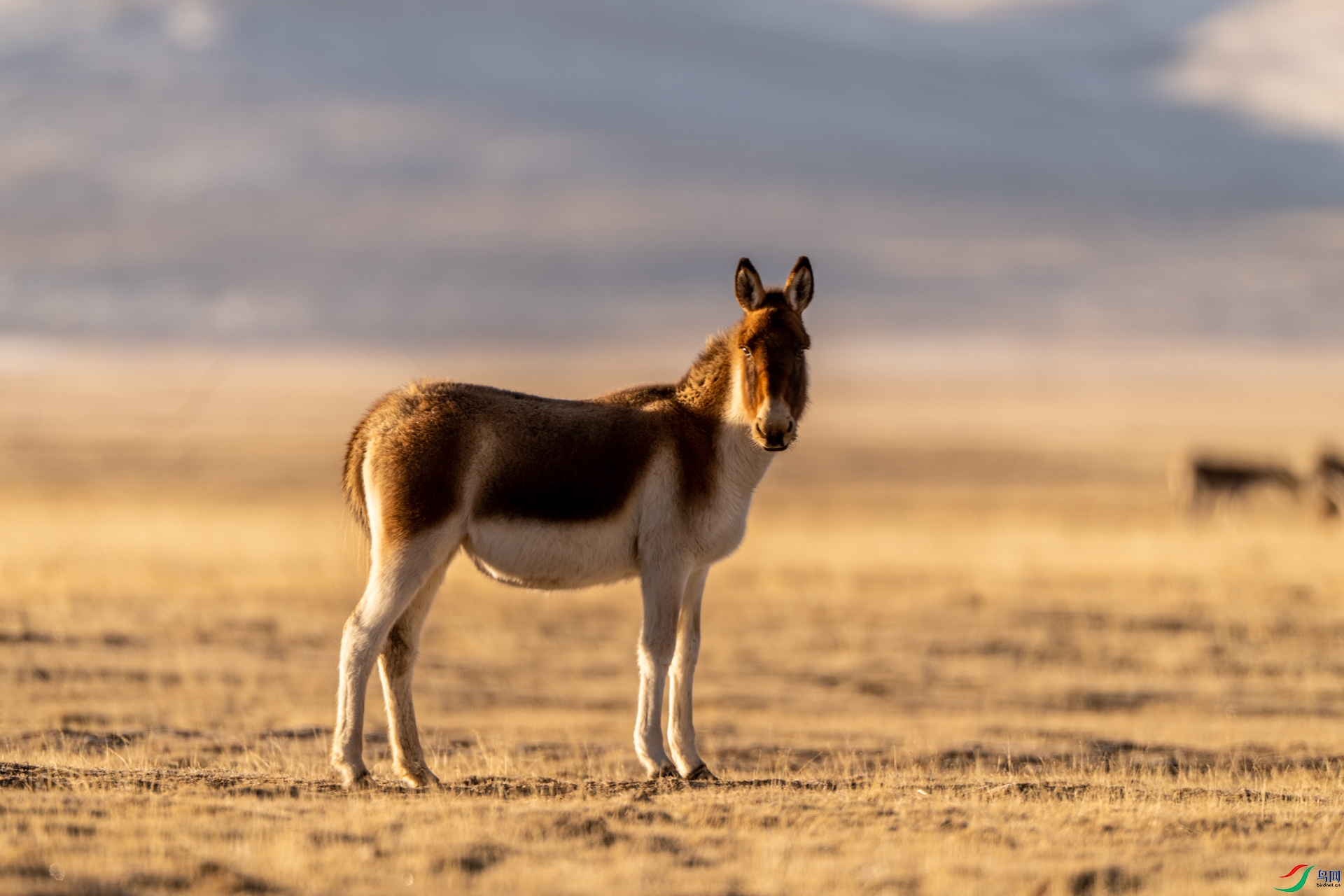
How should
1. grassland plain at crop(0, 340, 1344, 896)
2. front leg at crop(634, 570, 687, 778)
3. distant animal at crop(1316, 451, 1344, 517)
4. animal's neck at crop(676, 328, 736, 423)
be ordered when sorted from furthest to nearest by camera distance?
distant animal at crop(1316, 451, 1344, 517), animal's neck at crop(676, 328, 736, 423), front leg at crop(634, 570, 687, 778), grassland plain at crop(0, 340, 1344, 896)

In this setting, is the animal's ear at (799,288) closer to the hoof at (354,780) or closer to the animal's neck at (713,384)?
the animal's neck at (713,384)

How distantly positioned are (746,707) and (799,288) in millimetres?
7715

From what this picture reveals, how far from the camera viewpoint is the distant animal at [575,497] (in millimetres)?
10133

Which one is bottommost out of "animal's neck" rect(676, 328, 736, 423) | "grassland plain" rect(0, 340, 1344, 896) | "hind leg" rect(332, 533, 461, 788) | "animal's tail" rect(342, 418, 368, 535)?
"grassland plain" rect(0, 340, 1344, 896)

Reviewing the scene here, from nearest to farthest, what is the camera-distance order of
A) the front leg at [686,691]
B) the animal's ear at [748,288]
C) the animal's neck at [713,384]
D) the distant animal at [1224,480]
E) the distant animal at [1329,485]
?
the animal's ear at [748,288] → the front leg at [686,691] → the animal's neck at [713,384] → the distant animal at [1329,485] → the distant animal at [1224,480]

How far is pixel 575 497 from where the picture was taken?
10195mm

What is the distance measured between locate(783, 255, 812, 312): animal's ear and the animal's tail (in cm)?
288

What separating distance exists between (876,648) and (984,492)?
28.8 m

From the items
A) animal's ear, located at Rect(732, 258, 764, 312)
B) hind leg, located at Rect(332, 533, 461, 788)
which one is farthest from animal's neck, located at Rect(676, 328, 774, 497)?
hind leg, located at Rect(332, 533, 461, 788)

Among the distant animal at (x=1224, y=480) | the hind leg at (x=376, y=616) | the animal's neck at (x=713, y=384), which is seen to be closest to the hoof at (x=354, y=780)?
the hind leg at (x=376, y=616)

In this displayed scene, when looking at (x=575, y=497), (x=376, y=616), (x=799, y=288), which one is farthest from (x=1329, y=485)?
(x=376, y=616)

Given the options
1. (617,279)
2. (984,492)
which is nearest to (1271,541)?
(984,492)

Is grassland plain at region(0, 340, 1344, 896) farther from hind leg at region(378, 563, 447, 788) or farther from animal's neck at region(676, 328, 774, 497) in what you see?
animal's neck at region(676, 328, 774, 497)

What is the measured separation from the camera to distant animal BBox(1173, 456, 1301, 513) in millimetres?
39250
